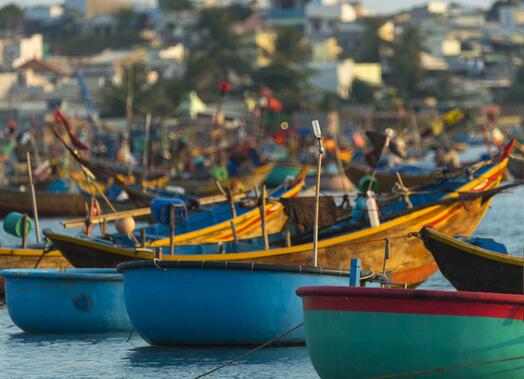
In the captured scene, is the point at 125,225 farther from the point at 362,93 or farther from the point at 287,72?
the point at 362,93

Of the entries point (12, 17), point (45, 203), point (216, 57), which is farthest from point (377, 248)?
point (12, 17)

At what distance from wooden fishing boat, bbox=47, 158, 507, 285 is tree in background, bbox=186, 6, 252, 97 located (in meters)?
78.0

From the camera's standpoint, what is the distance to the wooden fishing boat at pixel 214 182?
41.1 m

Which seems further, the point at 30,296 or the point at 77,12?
the point at 77,12

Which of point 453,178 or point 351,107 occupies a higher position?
point 351,107

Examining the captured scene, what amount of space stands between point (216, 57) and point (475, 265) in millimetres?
89977

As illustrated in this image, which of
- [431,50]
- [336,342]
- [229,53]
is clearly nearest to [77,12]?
[431,50]

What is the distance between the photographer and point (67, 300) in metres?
17.3

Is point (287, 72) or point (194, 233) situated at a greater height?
point (287, 72)

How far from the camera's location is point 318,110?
3969 inches

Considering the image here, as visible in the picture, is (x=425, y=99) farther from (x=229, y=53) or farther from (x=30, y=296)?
(x=30, y=296)

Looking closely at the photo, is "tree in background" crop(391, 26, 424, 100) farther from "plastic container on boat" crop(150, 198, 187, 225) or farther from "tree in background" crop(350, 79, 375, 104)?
"plastic container on boat" crop(150, 198, 187, 225)

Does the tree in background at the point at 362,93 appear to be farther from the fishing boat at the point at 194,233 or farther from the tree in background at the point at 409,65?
the fishing boat at the point at 194,233

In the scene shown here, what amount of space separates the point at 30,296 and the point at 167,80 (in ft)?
270
